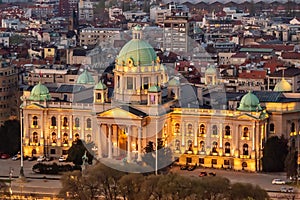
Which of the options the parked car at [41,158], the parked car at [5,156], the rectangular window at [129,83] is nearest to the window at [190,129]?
the rectangular window at [129,83]

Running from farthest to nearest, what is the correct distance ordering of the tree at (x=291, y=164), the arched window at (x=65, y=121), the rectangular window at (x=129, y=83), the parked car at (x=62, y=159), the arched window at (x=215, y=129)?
the arched window at (x=65, y=121) < the parked car at (x=62, y=159) < the rectangular window at (x=129, y=83) < the arched window at (x=215, y=129) < the tree at (x=291, y=164)

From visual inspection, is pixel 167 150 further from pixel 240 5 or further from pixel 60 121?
pixel 240 5

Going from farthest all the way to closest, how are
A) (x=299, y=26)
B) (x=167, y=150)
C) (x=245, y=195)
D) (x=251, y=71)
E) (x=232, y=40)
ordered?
(x=299, y=26)
(x=232, y=40)
(x=251, y=71)
(x=167, y=150)
(x=245, y=195)

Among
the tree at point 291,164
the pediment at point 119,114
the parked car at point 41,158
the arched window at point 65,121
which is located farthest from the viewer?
the arched window at point 65,121

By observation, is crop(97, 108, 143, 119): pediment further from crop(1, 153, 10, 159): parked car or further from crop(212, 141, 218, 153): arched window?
crop(1, 153, 10, 159): parked car

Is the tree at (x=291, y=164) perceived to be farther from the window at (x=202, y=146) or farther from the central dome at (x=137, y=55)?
the central dome at (x=137, y=55)

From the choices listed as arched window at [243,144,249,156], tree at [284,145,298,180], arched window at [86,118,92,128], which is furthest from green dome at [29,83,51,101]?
tree at [284,145,298,180]

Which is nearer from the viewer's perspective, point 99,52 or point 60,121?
point 60,121

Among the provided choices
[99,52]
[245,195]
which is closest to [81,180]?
[245,195]
